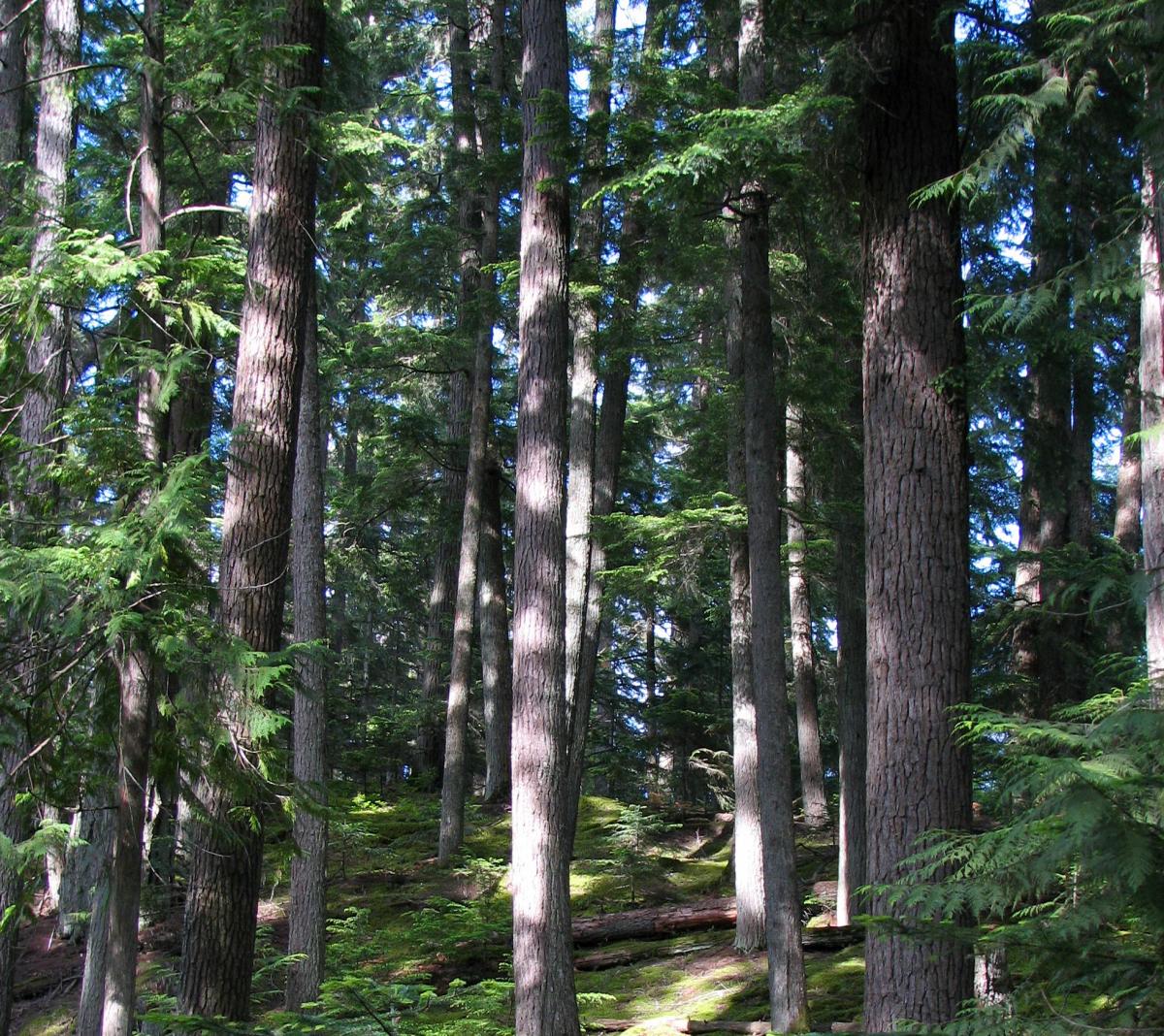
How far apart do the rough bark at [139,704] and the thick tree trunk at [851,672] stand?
7.99m

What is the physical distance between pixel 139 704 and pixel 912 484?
185 inches

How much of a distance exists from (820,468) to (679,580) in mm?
2394

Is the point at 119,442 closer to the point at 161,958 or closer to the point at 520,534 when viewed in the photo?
the point at 520,534

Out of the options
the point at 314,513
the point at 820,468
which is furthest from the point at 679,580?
the point at 314,513

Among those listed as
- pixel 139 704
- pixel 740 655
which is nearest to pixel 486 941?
Result: pixel 740 655

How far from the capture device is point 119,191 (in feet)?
34.9

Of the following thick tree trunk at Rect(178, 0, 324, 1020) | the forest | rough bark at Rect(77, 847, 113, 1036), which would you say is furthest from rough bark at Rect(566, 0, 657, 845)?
thick tree trunk at Rect(178, 0, 324, 1020)

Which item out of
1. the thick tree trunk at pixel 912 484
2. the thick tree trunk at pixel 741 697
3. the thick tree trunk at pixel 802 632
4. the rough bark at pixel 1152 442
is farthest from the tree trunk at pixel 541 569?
the thick tree trunk at pixel 802 632

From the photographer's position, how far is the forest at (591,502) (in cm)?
550

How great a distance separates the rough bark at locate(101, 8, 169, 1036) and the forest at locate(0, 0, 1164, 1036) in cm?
3

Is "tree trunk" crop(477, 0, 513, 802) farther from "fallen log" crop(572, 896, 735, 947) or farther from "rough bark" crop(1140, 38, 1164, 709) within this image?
"rough bark" crop(1140, 38, 1164, 709)

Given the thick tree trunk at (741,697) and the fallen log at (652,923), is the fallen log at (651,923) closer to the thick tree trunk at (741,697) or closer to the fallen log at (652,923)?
the fallen log at (652,923)

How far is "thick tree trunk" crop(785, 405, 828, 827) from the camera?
13625mm

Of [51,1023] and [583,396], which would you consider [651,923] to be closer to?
[583,396]
